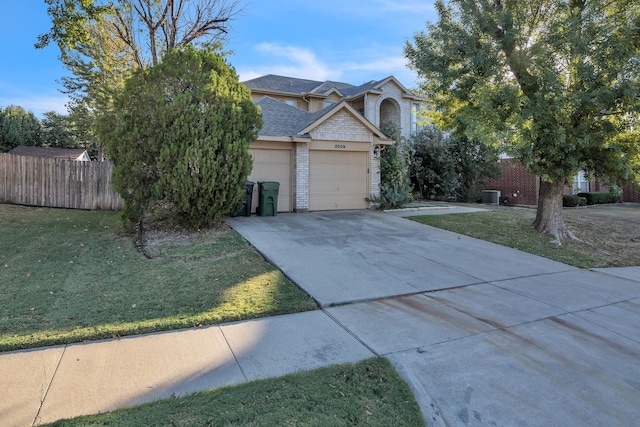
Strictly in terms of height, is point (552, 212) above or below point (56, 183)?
below

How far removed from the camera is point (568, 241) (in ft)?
31.4

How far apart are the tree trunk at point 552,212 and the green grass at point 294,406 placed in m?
8.93

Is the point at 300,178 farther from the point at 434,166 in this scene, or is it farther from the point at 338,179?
the point at 434,166

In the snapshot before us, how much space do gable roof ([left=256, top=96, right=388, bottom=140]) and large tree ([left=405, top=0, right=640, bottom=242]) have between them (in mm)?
4116

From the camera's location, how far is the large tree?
26.2ft

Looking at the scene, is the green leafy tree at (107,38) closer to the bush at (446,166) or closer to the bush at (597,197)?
the bush at (446,166)

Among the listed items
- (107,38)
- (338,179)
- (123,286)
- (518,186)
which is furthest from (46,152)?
(518,186)

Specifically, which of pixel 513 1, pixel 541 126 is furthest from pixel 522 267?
pixel 513 1

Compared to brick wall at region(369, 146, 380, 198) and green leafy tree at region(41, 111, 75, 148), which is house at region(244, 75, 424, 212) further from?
green leafy tree at region(41, 111, 75, 148)

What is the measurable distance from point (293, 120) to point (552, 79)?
883 cm

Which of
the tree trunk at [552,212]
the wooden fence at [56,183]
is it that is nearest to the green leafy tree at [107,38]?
the wooden fence at [56,183]

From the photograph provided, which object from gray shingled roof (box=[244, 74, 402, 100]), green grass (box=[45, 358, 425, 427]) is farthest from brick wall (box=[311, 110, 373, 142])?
green grass (box=[45, 358, 425, 427])

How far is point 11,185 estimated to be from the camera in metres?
13.1

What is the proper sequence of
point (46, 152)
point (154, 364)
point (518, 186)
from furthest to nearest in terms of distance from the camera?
point (46, 152) < point (518, 186) < point (154, 364)
